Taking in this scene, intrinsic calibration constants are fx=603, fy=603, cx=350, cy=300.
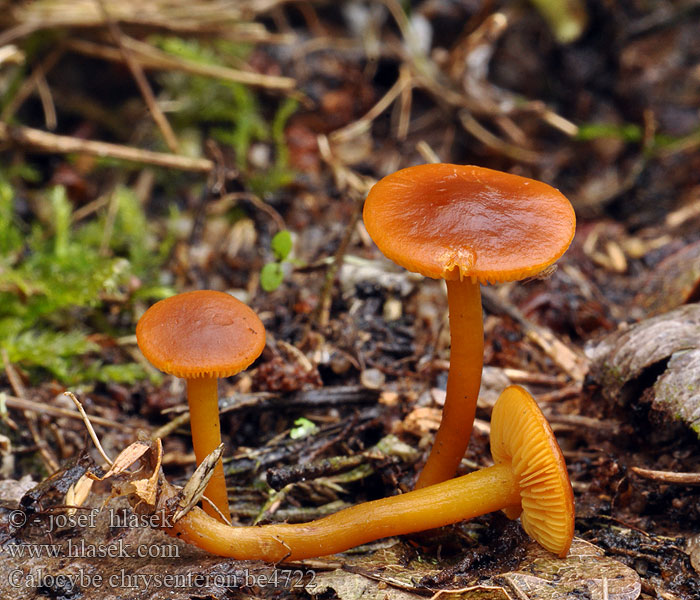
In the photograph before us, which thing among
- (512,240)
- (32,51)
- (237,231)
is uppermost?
(32,51)

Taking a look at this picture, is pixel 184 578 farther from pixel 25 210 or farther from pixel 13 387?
pixel 25 210

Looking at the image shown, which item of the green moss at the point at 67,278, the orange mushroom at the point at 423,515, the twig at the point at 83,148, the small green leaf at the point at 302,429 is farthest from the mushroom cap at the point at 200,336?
the twig at the point at 83,148

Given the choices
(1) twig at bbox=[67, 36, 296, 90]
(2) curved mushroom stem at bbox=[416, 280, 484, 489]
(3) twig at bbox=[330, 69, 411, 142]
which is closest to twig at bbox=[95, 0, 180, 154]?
(1) twig at bbox=[67, 36, 296, 90]

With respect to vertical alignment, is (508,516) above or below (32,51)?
below

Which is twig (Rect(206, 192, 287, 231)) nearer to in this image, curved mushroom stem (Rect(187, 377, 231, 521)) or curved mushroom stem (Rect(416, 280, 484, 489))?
curved mushroom stem (Rect(187, 377, 231, 521))

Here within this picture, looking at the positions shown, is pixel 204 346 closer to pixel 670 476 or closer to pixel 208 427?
pixel 208 427

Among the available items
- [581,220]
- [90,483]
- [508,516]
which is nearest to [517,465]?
[508,516]

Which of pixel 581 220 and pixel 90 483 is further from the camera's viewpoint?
pixel 581 220

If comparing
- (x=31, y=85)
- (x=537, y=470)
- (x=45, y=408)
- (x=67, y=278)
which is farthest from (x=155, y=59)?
(x=537, y=470)
